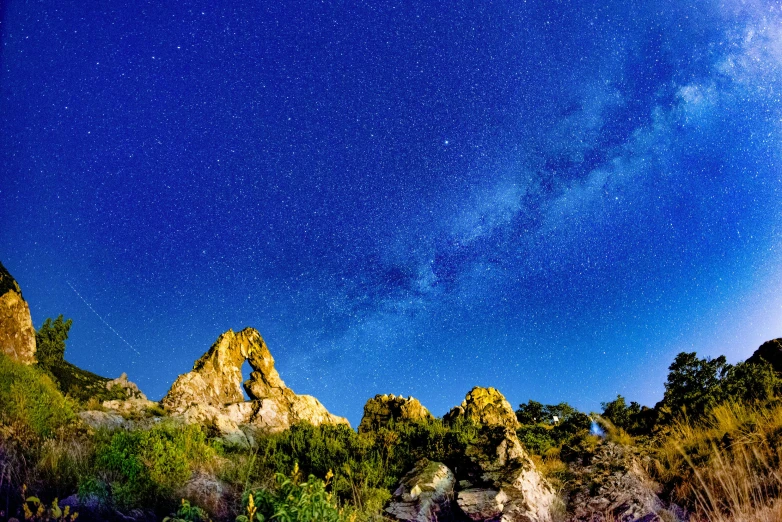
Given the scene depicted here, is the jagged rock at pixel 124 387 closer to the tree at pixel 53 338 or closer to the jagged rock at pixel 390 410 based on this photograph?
the tree at pixel 53 338

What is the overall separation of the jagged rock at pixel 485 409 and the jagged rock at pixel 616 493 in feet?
27.6

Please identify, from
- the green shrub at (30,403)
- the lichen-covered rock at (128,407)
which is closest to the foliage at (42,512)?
the green shrub at (30,403)

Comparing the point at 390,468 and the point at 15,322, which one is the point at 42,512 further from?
the point at 15,322

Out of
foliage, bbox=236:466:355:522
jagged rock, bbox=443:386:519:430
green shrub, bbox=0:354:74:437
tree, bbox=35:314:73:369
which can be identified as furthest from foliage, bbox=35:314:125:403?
foliage, bbox=236:466:355:522

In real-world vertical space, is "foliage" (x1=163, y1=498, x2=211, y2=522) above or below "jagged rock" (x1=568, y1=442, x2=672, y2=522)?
above

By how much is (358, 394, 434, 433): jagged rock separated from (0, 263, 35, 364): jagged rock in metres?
14.6

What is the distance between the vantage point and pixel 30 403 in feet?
31.5

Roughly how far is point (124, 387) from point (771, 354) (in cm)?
3116

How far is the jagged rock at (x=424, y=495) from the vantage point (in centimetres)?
831

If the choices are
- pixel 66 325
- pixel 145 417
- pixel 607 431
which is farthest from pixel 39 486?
pixel 66 325

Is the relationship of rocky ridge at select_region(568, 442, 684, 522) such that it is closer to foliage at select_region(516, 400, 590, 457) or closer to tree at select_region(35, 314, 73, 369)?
foliage at select_region(516, 400, 590, 457)

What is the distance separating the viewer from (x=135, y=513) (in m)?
6.77

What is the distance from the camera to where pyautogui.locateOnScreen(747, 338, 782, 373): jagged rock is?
14109 mm

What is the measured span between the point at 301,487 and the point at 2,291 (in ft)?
68.1
